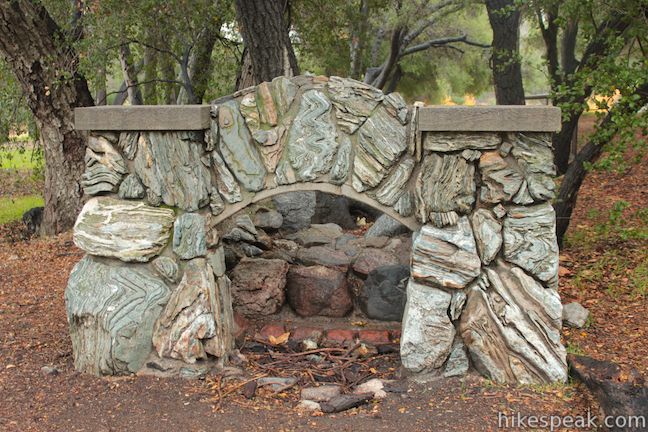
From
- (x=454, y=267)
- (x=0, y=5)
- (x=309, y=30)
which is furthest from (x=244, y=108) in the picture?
(x=309, y=30)

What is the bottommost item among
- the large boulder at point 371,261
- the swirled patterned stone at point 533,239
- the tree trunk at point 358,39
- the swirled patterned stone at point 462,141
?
the large boulder at point 371,261

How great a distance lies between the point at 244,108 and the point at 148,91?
721 centimetres

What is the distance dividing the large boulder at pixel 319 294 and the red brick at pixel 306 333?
22cm

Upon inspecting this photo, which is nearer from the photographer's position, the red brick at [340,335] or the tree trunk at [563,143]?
the red brick at [340,335]

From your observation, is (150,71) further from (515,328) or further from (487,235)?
(515,328)

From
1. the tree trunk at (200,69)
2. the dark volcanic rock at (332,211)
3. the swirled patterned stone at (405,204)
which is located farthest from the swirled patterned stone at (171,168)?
the tree trunk at (200,69)

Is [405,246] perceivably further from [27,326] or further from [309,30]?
[309,30]

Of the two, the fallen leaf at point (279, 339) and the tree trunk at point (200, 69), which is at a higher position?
the tree trunk at point (200, 69)

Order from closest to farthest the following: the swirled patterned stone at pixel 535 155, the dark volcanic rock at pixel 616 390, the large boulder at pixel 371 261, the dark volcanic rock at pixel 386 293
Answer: the dark volcanic rock at pixel 616 390
the swirled patterned stone at pixel 535 155
the dark volcanic rock at pixel 386 293
the large boulder at pixel 371 261

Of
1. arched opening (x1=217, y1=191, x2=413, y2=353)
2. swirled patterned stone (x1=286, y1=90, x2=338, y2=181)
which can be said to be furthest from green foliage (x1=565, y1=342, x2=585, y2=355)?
swirled patterned stone (x1=286, y1=90, x2=338, y2=181)

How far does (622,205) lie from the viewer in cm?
584

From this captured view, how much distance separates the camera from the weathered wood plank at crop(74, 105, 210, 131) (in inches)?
177

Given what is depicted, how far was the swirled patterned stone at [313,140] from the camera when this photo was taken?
457 centimetres

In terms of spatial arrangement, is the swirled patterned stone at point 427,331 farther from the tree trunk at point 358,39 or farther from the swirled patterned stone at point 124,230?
the tree trunk at point 358,39
